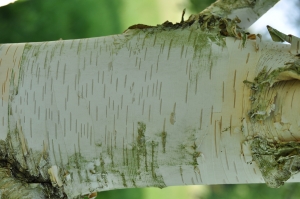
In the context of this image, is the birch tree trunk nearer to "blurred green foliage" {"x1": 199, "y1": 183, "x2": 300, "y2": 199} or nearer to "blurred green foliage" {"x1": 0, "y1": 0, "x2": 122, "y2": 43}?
"blurred green foliage" {"x1": 0, "y1": 0, "x2": 122, "y2": 43}

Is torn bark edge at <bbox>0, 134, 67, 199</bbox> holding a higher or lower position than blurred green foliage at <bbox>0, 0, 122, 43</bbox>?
lower

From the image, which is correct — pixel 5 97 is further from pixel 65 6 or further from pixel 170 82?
pixel 65 6

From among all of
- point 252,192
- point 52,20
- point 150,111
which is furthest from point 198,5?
point 150,111

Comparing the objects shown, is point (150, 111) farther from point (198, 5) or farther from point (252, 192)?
point (252, 192)

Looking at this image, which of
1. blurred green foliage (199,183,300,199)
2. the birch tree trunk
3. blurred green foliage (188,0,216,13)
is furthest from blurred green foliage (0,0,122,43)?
blurred green foliage (199,183,300,199)

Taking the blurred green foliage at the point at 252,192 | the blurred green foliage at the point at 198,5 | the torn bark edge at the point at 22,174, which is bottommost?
the blurred green foliage at the point at 252,192

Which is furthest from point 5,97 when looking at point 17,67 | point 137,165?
point 137,165

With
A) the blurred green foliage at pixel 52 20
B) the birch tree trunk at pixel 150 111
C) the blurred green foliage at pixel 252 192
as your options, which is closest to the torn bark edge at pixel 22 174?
the birch tree trunk at pixel 150 111

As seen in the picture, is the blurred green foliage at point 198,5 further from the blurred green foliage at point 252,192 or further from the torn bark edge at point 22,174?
the torn bark edge at point 22,174
